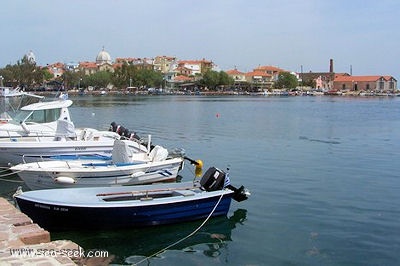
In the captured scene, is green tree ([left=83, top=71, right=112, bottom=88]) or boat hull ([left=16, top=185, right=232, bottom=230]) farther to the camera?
green tree ([left=83, top=71, right=112, bottom=88])

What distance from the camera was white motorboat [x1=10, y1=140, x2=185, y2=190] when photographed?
608 inches

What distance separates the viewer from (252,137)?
3509 centimetres

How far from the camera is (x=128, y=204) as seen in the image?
1212 cm

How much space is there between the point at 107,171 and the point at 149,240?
4.66 metres

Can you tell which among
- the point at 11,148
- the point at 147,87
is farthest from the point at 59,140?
the point at 147,87

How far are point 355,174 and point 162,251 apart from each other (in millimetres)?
12026

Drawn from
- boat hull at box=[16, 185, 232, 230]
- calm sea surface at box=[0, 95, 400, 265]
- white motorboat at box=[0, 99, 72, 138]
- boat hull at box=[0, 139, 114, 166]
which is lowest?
calm sea surface at box=[0, 95, 400, 265]

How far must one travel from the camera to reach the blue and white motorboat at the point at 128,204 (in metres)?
11.9

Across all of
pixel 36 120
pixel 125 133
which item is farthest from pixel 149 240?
pixel 36 120

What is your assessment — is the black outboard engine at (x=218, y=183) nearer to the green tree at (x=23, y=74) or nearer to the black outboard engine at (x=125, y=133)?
the black outboard engine at (x=125, y=133)

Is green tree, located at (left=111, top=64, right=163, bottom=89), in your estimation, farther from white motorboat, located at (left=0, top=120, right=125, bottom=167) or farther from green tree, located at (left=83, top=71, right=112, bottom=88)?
white motorboat, located at (left=0, top=120, right=125, bottom=167)

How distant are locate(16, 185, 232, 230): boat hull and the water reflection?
0.62 feet

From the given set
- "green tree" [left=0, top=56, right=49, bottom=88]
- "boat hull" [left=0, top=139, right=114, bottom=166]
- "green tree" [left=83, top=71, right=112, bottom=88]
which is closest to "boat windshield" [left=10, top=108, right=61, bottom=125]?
"boat hull" [left=0, top=139, right=114, bottom=166]

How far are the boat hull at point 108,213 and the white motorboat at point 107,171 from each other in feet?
10.6
